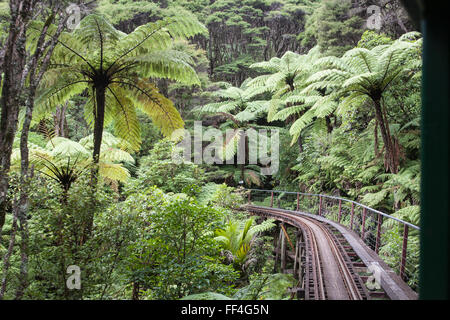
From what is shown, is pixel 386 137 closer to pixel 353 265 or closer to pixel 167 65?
pixel 353 265

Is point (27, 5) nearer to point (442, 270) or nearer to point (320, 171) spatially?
point (442, 270)

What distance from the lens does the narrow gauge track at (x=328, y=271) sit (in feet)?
10.8

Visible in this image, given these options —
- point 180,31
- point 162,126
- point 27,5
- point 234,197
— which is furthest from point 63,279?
point 234,197

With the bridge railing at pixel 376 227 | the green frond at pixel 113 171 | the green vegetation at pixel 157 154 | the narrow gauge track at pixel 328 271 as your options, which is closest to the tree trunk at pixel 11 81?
the green vegetation at pixel 157 154

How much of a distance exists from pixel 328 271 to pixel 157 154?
8305 mm

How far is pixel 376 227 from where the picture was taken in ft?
24.1

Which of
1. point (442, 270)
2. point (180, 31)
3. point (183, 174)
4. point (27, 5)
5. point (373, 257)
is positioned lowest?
point (373, 257)

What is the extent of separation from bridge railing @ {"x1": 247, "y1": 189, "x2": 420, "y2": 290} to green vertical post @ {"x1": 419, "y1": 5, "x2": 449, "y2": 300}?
2.47 meters

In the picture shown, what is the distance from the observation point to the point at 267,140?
1333cm

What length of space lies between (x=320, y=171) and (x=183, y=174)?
16.9ft

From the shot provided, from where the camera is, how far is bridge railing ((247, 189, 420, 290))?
4.19 metres

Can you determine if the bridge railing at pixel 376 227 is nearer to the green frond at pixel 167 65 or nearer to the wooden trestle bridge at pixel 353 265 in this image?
the wooden trestle bridge at pixel 353 265

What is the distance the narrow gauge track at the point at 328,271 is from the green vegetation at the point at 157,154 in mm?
746
